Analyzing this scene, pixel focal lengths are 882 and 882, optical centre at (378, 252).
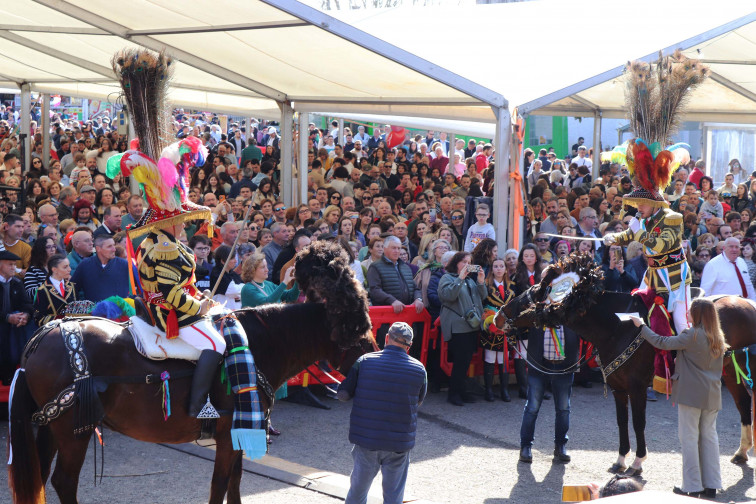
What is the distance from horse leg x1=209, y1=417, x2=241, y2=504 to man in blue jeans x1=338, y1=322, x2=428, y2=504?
80 cm

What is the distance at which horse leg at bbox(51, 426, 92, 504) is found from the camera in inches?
215

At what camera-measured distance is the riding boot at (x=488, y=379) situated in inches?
→ 383

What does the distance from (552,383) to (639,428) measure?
82cm

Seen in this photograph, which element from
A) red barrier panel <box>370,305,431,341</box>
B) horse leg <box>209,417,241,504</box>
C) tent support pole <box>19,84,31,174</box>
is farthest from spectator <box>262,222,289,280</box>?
tent support pole <box>19,84,31,174</box>

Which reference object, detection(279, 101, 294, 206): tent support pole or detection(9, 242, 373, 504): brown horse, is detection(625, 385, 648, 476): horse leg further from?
detection(279, 101, 294, 206): tent support pole

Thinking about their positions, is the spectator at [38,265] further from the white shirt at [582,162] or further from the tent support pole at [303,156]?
the white shirt at [582,162]

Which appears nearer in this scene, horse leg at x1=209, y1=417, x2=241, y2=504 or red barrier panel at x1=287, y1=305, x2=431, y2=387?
horse leg at x1=209, y1=417, x2=241, y2=504

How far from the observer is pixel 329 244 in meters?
5.90

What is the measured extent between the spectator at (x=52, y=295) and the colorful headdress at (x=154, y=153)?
2336 millimetres

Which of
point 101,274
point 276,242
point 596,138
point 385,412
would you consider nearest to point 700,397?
point 385,412

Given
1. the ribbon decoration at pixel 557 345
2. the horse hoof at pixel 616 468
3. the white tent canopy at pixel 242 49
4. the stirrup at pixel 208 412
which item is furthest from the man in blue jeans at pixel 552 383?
the white tent canopy at pixel 242 49

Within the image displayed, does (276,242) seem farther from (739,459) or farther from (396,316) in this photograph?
(739,459)

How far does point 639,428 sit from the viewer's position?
752 cm

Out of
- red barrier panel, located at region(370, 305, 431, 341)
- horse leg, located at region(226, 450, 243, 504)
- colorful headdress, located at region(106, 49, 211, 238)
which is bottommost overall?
horse leg, located at region(226, 450, 243, 504)
